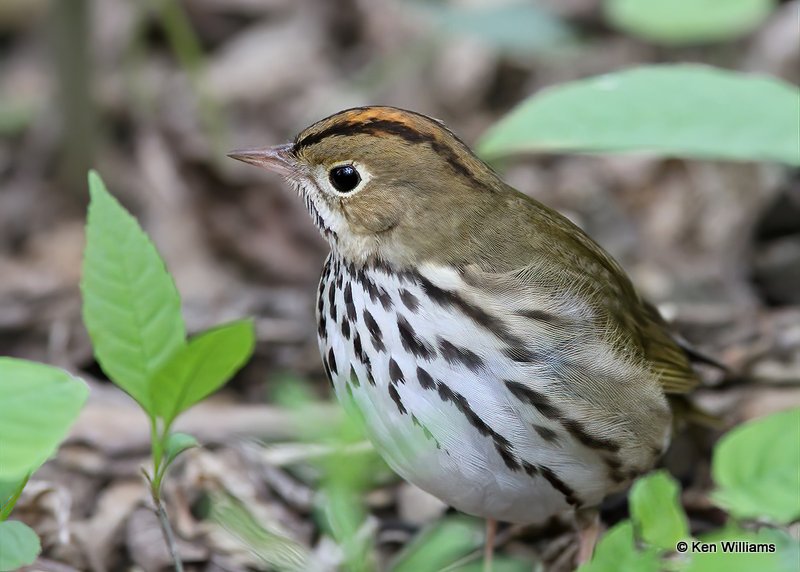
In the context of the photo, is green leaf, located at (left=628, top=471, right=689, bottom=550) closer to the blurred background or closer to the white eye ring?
the blurred background

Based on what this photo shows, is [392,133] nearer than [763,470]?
No

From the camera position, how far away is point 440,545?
8.57ft

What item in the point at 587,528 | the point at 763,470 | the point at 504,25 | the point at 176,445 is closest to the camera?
the point at 763,470

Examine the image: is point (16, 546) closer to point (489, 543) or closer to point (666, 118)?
point (489, 543)

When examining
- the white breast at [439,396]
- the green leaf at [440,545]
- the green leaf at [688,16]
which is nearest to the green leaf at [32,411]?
the green leaf at [440,545]

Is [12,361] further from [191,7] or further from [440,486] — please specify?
[191,7]

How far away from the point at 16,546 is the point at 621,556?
1.04 m

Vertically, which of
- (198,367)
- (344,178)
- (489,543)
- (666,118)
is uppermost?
(666,118)

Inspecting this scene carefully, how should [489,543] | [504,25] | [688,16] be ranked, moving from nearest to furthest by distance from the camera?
[489,543] → [688,16] → [504,25]

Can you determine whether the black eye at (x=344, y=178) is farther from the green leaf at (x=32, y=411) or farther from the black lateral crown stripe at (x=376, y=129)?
the green leaf at (x=32, y=411)

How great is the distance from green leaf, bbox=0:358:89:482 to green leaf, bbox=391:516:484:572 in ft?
2.39

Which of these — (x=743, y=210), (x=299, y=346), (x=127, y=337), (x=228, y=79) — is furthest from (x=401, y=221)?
(x=228, y=79)

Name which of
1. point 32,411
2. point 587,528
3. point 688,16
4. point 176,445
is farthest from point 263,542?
point 688,16

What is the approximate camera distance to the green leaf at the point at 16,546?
2.12m
